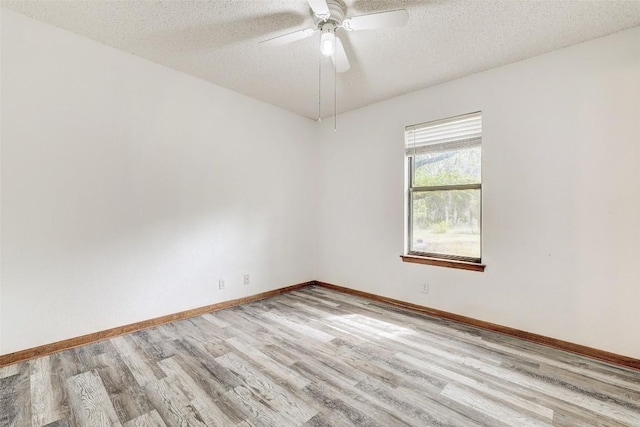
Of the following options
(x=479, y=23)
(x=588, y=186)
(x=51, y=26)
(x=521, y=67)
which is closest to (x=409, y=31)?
(x=479, y=23)

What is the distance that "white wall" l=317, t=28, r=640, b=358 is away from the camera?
2.24 m

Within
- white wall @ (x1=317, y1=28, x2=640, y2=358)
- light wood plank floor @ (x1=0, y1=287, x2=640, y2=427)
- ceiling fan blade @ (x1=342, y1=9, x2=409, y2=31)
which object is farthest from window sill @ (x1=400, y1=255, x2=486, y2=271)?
ceiling fan blade @ (x1=342, y1=9, x2=409, y2=31)

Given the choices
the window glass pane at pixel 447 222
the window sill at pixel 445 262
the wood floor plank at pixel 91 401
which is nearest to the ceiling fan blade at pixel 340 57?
the window glass pane at pixel 447 222

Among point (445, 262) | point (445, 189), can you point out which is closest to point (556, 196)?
point (445, 189)

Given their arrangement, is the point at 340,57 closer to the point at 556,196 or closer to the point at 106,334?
the point at 556,196

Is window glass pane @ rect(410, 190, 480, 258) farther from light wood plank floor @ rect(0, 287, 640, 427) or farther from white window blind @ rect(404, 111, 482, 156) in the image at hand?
light wood plank floor @ rect(0, 287, 640, 427)

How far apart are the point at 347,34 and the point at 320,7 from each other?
64 centimetres

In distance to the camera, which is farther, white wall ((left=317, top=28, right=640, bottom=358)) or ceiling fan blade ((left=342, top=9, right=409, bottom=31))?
white wall ((left=317, top=28, right=640, bottom=358))

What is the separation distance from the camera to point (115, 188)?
263 cm

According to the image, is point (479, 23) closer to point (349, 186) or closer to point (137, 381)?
point (349, 186)

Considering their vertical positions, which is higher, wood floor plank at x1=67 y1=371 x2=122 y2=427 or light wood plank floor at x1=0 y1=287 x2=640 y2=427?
light wood plank floor at x1=0 y1=287 x2=640 y2=427

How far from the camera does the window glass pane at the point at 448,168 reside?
10.0ft

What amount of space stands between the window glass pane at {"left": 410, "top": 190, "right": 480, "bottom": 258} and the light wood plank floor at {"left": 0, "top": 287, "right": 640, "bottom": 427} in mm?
878

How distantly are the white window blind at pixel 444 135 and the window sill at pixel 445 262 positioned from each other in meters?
1.25
